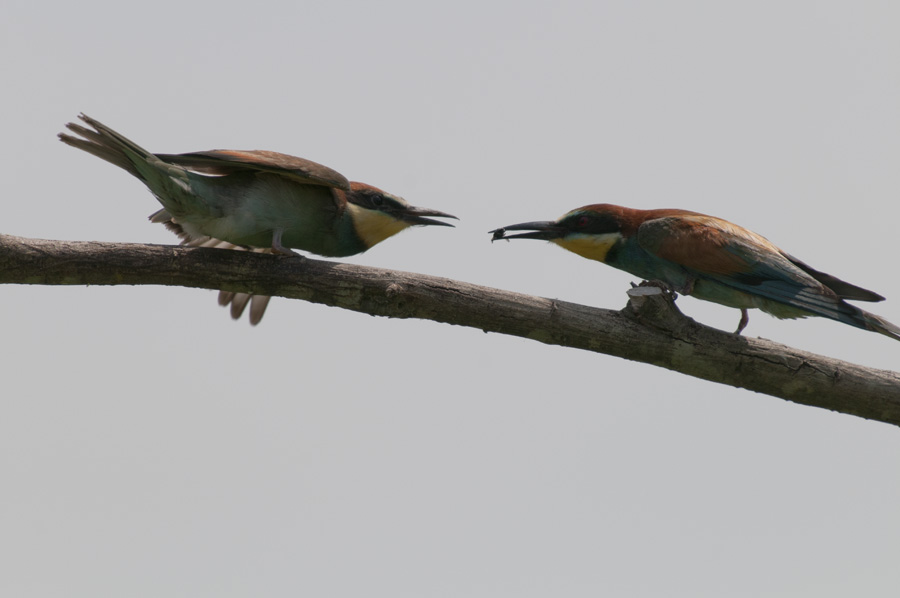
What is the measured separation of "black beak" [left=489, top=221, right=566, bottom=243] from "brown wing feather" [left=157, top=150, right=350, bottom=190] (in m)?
1.29

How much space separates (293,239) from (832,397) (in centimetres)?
307

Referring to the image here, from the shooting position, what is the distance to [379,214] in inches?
209

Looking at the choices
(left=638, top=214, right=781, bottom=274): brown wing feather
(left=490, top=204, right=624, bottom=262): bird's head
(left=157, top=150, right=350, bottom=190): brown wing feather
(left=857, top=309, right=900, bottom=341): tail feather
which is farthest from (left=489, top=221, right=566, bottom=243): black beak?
(left=857, top=309, right=900, bottom=341): tail feather

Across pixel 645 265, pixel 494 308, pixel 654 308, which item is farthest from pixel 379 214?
pixel 654 308

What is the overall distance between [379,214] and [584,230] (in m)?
1.43

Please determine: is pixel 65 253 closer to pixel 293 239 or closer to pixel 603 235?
pixel 293 239

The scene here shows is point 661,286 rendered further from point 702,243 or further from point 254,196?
point 254,196

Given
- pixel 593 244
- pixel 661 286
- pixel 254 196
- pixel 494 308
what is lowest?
pixel 494 308

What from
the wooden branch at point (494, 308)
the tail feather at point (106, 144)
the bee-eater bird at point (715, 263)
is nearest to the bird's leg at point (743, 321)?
the bee-eater bird at point (715, 263)

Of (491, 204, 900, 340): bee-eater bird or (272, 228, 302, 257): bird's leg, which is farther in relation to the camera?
(491, 204, 900, 340): bee-eater bird

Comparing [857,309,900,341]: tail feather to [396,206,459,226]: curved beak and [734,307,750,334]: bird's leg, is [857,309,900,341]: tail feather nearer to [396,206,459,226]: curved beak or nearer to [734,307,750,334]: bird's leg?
[734,307,750,334]: bird's leg

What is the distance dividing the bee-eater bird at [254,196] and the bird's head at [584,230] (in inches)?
42.7

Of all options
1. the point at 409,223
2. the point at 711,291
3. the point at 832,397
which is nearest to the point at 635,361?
the point at 832,397

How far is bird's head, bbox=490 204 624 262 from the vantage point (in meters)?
5.72
